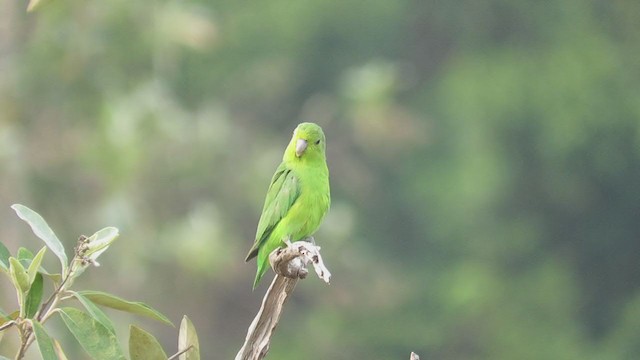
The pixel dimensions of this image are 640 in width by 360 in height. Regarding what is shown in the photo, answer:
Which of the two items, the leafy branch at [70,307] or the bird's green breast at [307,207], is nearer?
the leafy branch at [70,307]

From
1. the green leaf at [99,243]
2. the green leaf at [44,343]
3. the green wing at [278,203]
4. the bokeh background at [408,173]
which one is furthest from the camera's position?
the bokeh background at [408,173]

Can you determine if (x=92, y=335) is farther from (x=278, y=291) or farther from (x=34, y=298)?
(x=278, y=291)

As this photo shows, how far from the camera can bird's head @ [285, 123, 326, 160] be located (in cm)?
278

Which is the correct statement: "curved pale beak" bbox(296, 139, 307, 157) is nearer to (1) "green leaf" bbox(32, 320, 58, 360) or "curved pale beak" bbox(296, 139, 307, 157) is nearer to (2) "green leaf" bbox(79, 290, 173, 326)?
(2) "green leaf" bbox(79, 290, 173, 326)

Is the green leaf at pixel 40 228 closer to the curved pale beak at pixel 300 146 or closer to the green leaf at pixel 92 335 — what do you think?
the green leaf at pixel 92 335

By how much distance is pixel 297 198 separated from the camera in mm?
2723

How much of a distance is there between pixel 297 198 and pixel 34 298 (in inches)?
45.7

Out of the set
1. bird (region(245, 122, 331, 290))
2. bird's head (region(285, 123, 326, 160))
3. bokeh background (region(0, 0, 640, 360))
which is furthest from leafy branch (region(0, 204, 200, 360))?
bokeh background (region(0, 0, 640, 360))

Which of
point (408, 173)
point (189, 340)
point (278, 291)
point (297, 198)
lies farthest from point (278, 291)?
point (408, 173)

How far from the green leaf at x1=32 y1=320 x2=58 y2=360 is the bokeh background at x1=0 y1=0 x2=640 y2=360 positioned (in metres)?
7.66

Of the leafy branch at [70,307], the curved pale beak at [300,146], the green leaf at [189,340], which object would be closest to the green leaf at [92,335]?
the leafy branch at [70,307]

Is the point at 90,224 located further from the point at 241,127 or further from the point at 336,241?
the point at 241,127

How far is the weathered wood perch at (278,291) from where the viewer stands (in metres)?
1.73

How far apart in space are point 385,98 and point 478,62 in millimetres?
3526
